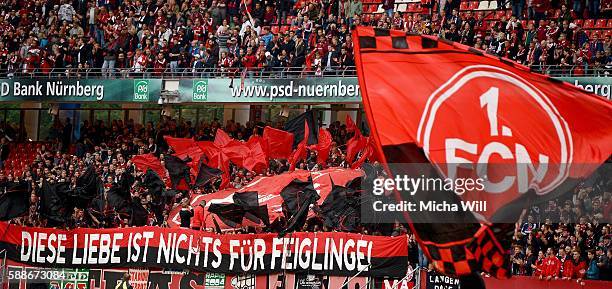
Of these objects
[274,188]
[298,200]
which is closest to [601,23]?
[274,188]

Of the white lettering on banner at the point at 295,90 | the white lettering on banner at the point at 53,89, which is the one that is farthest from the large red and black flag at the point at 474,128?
the white lettering on banner at the point at 53,89

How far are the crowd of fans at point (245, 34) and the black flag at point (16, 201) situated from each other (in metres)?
6.25

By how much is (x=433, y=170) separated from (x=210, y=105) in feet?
81.5

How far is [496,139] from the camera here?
1001cm

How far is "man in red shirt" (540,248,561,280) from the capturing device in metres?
21.6

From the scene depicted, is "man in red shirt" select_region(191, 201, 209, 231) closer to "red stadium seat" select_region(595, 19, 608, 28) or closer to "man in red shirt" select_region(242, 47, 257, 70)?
"man in red shirt" select_region(242, 47, 257, 70)

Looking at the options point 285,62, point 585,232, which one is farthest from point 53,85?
point 585,232

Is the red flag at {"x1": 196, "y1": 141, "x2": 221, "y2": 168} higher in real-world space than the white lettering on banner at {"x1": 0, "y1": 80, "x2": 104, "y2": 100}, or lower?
lower

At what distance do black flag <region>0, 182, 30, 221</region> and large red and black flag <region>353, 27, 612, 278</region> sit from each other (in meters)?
19.8

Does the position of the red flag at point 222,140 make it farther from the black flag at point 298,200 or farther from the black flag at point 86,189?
the black flag at point 298,200

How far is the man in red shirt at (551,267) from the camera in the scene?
21.6m

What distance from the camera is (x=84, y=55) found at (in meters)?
35.7

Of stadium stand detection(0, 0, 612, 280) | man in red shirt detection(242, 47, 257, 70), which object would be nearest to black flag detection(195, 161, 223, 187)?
stadium stand detection(0, 0, 612, 280)

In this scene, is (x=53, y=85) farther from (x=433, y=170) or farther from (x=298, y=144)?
(x=433, y=170)
